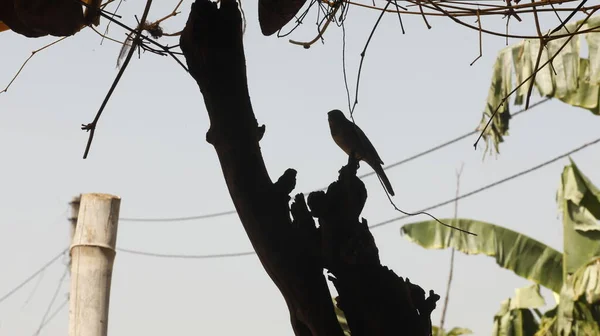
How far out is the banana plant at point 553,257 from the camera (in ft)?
23.8

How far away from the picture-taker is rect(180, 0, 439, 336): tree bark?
62.5 inches

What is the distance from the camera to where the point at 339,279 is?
163cm

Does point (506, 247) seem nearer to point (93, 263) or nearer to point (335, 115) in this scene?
point (335, 115)

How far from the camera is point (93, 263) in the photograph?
3.46m

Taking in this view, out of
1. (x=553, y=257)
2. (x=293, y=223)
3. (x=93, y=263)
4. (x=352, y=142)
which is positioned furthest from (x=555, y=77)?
(x=293, y=223)

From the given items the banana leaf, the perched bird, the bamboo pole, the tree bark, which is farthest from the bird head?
the banana leaf

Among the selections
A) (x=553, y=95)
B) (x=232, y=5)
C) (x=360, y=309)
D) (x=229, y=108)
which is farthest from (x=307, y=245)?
(x=553, y=95)

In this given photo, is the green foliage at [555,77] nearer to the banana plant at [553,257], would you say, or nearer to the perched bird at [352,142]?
the banana plant at [553,257]

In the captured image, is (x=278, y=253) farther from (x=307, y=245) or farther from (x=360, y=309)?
(x=360, y=309)

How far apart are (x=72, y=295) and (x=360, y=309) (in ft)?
7.00

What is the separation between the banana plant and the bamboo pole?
4714mm

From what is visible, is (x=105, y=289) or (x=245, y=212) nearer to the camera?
(x=245, y=212)

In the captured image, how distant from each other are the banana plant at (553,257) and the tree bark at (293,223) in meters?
5.70

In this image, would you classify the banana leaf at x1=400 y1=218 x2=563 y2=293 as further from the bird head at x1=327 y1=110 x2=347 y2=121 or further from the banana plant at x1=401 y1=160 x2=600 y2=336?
the bird head at x1=327 y1=110 x2=347 y2=121
